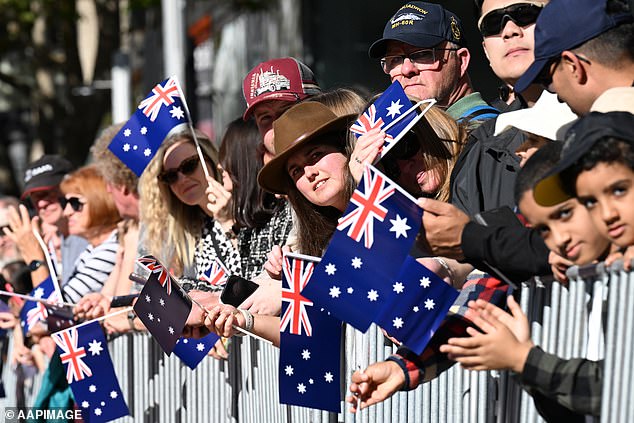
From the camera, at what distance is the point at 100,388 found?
693 cm

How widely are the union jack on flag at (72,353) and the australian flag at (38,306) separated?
2.52ft

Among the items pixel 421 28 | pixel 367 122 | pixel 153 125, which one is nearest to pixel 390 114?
pixel 367 122

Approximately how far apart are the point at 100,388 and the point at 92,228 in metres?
1.95

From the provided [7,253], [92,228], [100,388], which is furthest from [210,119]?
[100,388]

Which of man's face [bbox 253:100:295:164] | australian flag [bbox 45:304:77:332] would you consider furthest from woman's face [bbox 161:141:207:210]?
australian flag [bbox 45:304:77:332]

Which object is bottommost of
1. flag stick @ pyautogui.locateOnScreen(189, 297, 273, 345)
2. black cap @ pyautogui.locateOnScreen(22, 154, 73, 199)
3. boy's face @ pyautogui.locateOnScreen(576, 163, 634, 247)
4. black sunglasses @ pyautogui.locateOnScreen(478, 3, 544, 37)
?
flag stick @ pyautogui.locateOnScreen(189, 297, 273, 345)

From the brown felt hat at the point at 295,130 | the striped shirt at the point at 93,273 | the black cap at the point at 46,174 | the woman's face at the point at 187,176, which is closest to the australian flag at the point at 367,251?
the brown felt hat at the point at 295,130

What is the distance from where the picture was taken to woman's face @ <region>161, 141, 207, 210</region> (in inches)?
270

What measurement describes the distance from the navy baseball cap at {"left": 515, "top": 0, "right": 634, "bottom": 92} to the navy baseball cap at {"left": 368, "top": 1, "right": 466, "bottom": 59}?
1790mm

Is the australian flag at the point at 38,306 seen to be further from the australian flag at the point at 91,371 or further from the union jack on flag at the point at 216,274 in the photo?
the union jack on flag at the point at 216,274

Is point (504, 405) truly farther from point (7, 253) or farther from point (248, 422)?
point (7, 253)

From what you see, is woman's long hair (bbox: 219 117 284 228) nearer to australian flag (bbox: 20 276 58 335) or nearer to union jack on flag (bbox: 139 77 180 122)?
union jack on flag (bbox: 139 77 180 122)

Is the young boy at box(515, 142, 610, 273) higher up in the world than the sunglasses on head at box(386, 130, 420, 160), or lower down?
lower down

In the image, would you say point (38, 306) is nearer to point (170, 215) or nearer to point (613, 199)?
point (170, 215)
